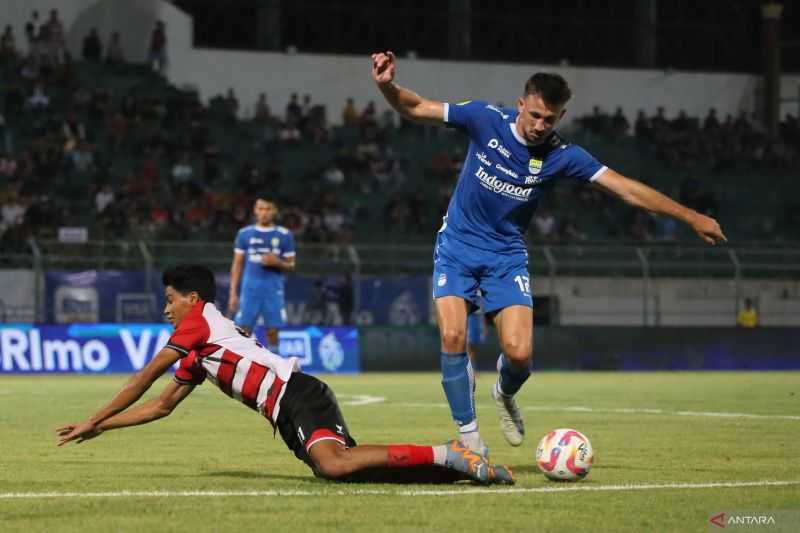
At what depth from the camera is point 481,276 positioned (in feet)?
32.3

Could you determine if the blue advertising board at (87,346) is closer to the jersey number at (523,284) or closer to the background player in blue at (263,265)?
the background player in blue at (263,265)

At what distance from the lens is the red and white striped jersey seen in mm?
8539

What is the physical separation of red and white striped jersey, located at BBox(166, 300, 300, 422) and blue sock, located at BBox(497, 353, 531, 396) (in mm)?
1999

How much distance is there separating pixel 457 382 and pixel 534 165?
150 centimetres

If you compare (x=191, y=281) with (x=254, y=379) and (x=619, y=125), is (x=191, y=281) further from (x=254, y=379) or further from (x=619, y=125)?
(x=619, y=125)

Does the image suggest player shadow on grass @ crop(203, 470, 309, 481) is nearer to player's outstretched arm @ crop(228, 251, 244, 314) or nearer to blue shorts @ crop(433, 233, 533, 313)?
blue shorts @ crop(433, 233, 533, 313)

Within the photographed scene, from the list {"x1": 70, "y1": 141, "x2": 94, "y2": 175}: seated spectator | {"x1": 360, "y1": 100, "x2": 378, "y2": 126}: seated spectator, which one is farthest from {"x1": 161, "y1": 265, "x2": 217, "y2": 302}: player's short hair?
{"x1": 360, "y1": 100, "x2": 378, "y2": 126}: seated spectator

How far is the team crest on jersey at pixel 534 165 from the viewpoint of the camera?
9.56 meters

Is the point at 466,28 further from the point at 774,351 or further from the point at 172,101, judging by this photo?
the point at 774,351

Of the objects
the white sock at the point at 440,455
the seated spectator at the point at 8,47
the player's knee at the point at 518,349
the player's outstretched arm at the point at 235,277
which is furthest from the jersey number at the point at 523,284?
the seated spectator at the point at 8,47

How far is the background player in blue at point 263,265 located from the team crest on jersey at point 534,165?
1156 cm

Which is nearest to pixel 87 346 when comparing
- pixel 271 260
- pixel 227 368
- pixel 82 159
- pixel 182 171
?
pixel 271 260

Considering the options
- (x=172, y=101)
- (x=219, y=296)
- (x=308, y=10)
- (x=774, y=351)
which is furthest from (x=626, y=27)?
(x=219, y=296)

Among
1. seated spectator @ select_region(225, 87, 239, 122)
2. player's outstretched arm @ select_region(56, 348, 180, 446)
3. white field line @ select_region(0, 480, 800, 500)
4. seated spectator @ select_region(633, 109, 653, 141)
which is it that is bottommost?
white field line @ select_region(0, 480, 800, 500)
